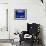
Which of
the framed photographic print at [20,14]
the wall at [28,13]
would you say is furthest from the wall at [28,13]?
the framed photographic print at [20,14]

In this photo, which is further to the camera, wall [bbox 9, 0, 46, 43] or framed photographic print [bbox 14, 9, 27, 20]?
framed photographic print [bbox 14, 9, 27, 20]

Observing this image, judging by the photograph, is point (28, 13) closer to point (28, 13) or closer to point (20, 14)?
point (28, 13)

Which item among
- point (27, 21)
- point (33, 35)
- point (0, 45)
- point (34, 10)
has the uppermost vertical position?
point (34, 10)

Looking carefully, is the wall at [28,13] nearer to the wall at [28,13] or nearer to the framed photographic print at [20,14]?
the wall at [28,13]

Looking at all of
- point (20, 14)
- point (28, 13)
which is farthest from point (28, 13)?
point (20, 14)

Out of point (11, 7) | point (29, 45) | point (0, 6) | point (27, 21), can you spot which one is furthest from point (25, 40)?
point (0, 6)

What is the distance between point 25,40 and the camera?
5.15m

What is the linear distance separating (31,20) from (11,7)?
112 centimetres

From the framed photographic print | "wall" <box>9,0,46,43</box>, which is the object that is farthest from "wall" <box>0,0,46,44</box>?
the framed photographic print

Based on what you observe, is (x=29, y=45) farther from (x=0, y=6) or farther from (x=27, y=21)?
(x=0, y=6)

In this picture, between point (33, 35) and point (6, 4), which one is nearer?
point (33, 35)

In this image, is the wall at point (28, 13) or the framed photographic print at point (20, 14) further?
the framed photographic print at point (20, 14)

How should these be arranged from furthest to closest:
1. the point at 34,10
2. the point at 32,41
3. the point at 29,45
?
the point at 34,10, the point at 32,41, the point at 29,45

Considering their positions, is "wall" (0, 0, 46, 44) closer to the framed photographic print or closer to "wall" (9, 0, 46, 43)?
"wall" (9, 0, 46, 43)
